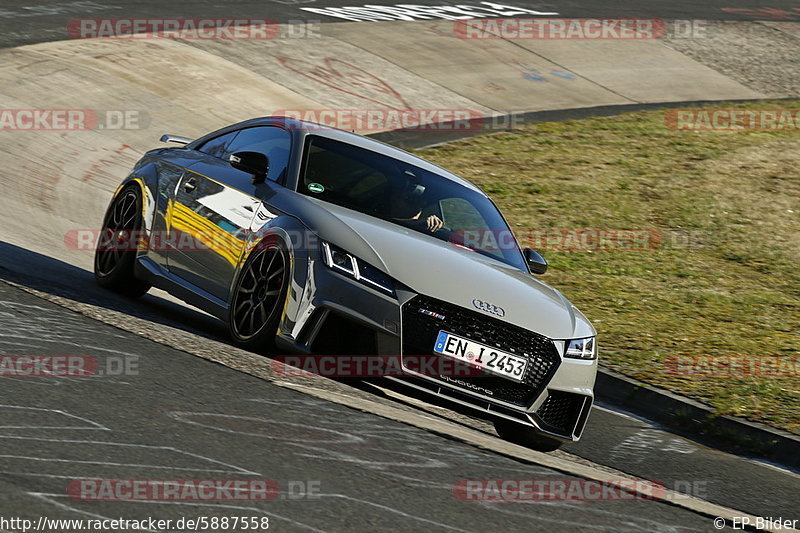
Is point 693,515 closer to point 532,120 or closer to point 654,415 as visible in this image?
point 654,415

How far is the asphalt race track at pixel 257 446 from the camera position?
15.4ft

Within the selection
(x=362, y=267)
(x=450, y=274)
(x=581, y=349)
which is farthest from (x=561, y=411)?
(x=362, y=267)

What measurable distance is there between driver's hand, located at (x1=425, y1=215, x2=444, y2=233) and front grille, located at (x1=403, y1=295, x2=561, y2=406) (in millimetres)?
1194

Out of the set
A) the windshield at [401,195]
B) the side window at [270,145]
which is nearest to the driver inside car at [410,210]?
the windshield at [401,195]

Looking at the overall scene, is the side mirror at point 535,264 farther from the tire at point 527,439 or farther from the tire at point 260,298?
the tire at point 260,298

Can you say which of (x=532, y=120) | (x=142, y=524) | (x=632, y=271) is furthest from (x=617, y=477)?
(x=532, y=120)

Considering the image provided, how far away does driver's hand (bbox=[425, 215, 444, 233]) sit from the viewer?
25.2 feet

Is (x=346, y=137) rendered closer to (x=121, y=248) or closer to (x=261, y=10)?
(x=121, y=248)

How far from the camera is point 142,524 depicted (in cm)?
426

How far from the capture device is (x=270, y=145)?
8211 millimetres

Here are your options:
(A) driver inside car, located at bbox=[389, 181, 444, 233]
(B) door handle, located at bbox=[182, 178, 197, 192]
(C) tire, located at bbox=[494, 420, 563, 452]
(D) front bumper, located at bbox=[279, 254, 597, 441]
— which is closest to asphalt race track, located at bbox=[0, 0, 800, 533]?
(C) tire, located at bbox=[494, 420, 563, 452]

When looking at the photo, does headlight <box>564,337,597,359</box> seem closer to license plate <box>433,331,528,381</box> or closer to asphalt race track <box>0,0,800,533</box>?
license plate <box>433,331,528,381</box>

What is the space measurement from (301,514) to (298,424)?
1.27 meters

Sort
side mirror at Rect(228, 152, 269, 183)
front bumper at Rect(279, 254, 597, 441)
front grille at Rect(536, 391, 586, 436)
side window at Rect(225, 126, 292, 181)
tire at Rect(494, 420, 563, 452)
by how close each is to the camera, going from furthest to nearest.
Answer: side window at Rect(225, 126, 292, 181) < side mirror at Rect(228, 152, 269, 183) < tire at Rect(494, 420, 563, 452) < front grille at Rect(536, 391, 586, 436) < front bumper at Rect(279, 254, 597, 441)
